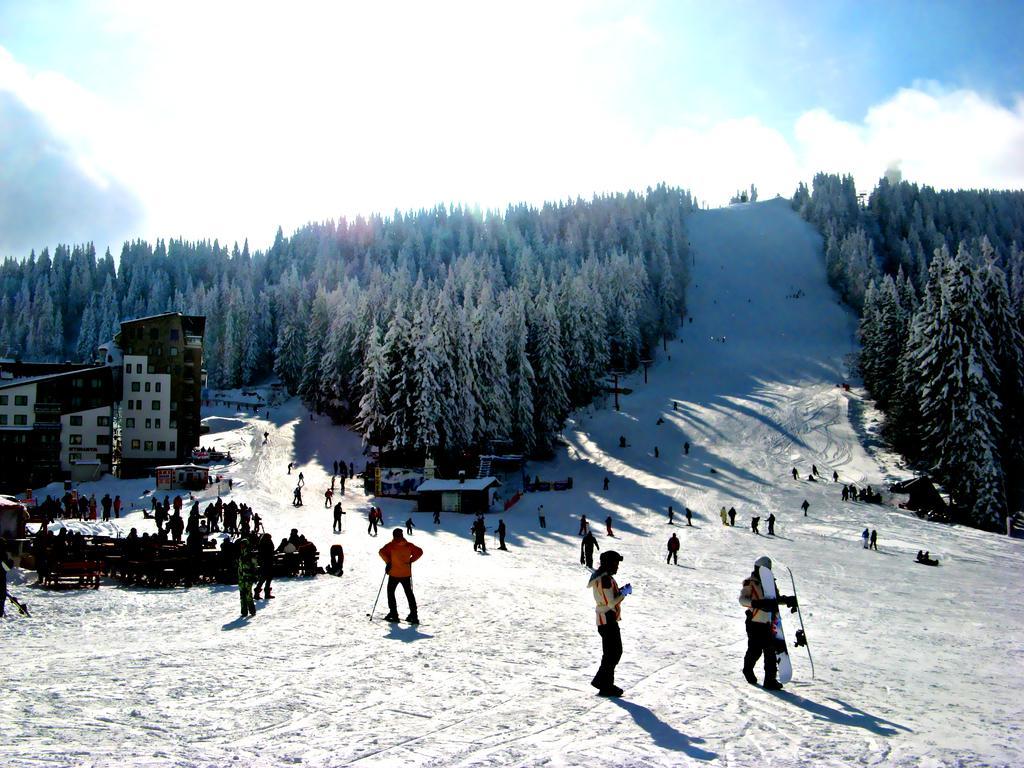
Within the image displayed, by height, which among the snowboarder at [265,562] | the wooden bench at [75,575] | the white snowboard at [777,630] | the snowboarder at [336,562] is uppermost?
the white snowboard at [777,630]

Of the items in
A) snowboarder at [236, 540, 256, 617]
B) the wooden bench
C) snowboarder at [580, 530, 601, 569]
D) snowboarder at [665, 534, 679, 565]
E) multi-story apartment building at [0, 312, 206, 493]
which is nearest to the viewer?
snowboarder at [236, 540, 256, 617]

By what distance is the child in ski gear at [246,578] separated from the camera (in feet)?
43.9

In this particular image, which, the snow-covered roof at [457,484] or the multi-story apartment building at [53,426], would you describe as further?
the multi-story apartment building at [53,426]

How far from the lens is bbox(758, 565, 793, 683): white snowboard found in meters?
8.89

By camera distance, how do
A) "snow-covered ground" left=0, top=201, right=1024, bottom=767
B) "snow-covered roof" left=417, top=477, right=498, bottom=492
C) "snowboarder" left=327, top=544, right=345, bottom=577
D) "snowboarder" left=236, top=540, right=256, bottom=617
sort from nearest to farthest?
"snow-covered ground" left=0, top=201, right=1024, bottom=767
"snowboarder" left=236, top=540, right=256, bottom=617
"snowboarder" left=327, top=544, right=345, bottom=577
"snow-covered roof" left=417, top=477, right=498, bottom=492

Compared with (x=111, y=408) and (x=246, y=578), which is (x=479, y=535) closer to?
(x=246, y=578)

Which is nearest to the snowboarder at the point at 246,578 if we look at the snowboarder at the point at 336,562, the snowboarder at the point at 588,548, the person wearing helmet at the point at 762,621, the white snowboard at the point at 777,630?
the snowboarder at the point at 336,562

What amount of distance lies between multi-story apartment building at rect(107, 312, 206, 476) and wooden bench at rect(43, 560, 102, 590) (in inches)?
1763

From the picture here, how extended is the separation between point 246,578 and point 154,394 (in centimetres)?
5201

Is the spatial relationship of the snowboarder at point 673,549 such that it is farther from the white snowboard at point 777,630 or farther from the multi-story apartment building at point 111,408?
the multi-story apartment building at point 111,408

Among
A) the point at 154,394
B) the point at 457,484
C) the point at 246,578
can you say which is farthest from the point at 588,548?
the point at 154,394

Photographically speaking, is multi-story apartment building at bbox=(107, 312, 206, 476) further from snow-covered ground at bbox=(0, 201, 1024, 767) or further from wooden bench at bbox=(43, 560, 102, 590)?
wooden bench at bbox=(43, 560, 102, 590)

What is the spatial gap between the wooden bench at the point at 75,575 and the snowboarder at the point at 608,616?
529 inches

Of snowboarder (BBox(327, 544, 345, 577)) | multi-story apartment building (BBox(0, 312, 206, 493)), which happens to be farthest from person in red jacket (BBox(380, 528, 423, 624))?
multi-story apartment building (BBox(0, 312, 206, 493))
